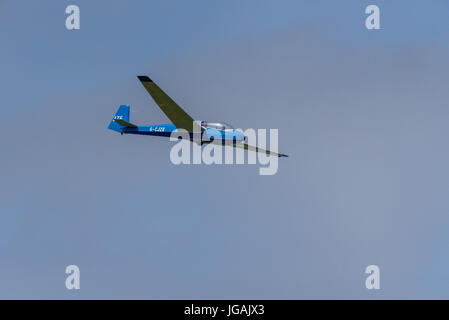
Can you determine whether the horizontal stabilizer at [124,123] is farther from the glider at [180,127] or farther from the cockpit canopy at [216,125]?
the cockpit canopy at [216,125]

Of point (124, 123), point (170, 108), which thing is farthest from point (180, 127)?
point (124, 123)

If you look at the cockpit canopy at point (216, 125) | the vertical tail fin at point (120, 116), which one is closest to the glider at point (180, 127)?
the cockpit canopy at point (216, 125)

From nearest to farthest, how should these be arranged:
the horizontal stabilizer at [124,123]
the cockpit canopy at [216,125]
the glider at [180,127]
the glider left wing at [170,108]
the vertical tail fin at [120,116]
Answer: the glider left wing at [170,108], the glider at [180,127], the cockpit canopy at [216,125], the horizontal stabilizer at [124,123], the vertical tail fin at [120,116]

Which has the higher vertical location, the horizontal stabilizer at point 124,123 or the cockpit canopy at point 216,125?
the horizontal stabilizer at point 124,123

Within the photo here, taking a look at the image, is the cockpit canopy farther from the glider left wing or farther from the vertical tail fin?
the vertical tail fin

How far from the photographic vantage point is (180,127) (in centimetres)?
10056

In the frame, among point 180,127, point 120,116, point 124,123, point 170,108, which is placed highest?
point 120,116

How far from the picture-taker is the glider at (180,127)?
9704 cm

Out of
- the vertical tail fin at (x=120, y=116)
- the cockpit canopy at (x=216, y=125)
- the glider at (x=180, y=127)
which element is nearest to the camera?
the glider at (x=180, y=127)

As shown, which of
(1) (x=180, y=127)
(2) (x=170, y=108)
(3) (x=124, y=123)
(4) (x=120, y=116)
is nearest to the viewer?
(2) (x=170, y=108)

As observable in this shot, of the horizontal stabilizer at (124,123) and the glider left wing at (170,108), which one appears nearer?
the glider left wing at (170,108)

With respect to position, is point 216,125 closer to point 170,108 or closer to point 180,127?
point 180,127
